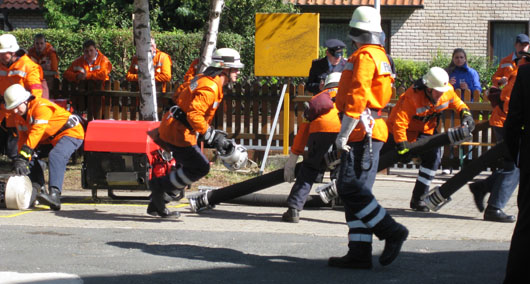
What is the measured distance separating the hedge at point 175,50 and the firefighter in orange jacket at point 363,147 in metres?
15.3

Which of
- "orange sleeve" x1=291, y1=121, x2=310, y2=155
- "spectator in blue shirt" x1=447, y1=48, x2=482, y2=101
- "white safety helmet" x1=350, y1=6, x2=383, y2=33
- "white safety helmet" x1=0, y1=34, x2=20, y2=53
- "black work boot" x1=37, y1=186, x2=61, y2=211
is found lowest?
"black work boot" x1=37, y1=186, x2=61, y2=211

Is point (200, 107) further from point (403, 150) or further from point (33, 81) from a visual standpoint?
point (33, 81)

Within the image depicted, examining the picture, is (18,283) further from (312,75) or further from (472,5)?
(472,5)

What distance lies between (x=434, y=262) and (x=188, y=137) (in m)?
2.96

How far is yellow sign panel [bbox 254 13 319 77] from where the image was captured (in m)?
13.1

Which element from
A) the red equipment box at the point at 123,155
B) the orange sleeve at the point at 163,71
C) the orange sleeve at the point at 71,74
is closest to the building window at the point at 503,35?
the orange sleeve at the point at 163,71

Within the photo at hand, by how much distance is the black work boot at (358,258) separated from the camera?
6.54 meters

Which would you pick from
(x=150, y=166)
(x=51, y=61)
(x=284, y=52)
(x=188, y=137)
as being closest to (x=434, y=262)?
(x=188, y=137)

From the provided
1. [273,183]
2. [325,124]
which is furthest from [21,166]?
[325,124]

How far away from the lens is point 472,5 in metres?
23.9

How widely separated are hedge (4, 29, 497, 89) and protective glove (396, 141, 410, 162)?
1313 centimetres

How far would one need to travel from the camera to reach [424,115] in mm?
9555

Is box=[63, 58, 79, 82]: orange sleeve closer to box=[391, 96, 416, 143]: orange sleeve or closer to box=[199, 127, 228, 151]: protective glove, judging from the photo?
box=[199, 127, 228, 151]: protective glove

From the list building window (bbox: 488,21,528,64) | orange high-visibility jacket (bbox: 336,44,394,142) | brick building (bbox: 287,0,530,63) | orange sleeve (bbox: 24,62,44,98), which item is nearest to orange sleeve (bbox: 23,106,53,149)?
orange sleeve (bbox: 24,62,44,98)
